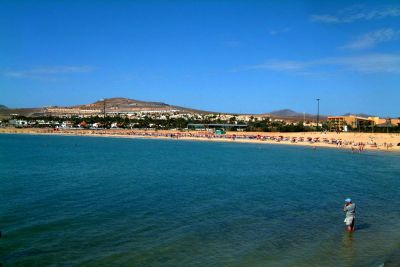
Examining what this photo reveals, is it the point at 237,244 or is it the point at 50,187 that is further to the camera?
the point at 50,187

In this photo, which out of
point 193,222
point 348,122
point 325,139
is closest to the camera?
point 193,222

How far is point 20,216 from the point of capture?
15.8m

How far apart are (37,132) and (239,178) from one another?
4504 inches

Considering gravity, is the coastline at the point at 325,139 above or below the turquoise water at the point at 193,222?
above

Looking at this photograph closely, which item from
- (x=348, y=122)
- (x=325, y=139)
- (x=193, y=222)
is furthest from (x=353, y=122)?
(x=193, y=222)

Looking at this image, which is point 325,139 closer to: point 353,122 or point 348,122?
point 353,122

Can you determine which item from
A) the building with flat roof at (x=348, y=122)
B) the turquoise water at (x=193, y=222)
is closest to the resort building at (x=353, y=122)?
the building with flat roof at (x=348, y=122)

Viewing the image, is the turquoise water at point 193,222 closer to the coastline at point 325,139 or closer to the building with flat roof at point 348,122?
the coastline at point 325,139

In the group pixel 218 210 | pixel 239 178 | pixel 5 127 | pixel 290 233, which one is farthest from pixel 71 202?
pixel 5 127

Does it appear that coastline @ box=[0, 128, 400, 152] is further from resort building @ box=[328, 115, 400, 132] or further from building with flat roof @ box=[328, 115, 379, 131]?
resort building @ box=[328, 115, 400, 132]

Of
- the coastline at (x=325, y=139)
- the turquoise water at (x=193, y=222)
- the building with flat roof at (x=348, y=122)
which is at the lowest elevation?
the turquoise water at (x=193, y=222)

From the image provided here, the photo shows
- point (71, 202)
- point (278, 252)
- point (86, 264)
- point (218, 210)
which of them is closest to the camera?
point (86, 264)

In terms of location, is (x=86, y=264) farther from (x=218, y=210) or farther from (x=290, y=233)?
(x=218, y=210)

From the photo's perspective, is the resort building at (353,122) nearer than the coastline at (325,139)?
No
